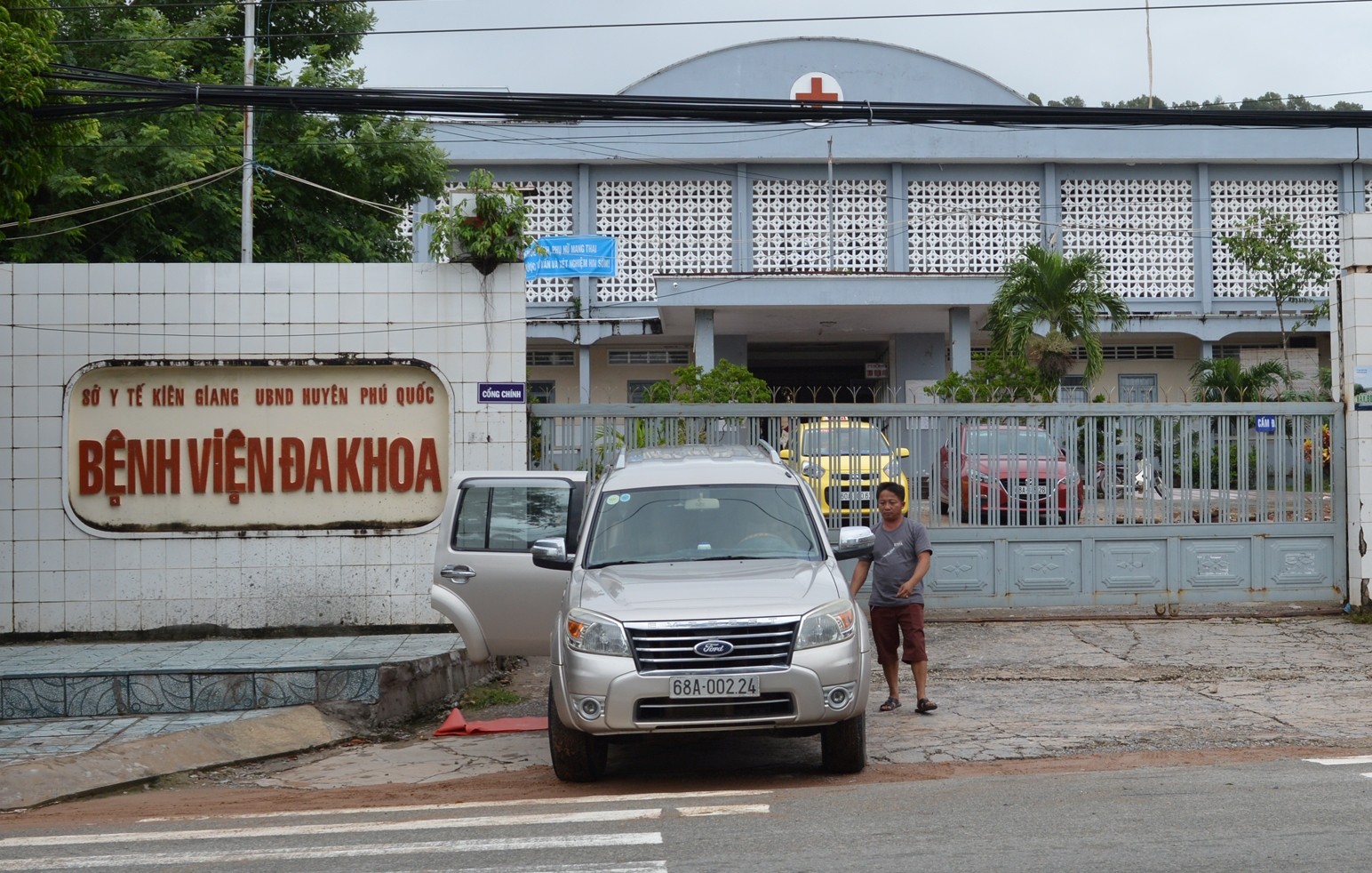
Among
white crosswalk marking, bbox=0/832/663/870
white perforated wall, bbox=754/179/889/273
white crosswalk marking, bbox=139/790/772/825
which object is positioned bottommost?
white crosswalk marking, bbox=139/790/772/825

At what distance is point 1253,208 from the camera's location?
102 feet

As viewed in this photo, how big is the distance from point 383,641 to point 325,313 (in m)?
3.18

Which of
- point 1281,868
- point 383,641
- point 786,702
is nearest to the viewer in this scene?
point 1281,868

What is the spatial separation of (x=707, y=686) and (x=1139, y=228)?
26591mm

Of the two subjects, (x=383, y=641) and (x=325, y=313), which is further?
(x=325, y=313)

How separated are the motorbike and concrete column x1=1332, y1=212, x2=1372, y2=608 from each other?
6.59 feet

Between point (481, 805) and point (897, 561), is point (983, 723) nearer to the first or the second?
point (897, 561)

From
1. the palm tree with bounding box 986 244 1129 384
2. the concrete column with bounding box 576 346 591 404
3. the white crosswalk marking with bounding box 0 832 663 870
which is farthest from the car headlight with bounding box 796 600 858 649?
the concrete column with bounding box 576 346 591 404

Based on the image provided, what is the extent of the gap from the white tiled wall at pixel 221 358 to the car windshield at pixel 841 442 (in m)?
2.94

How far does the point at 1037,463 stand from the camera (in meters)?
13.8

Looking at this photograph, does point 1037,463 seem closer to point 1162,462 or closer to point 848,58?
point 1162,462

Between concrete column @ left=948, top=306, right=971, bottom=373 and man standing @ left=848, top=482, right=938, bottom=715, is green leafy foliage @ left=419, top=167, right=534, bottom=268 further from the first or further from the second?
concrete column @ left=948, top=306, right=971, bottom=373

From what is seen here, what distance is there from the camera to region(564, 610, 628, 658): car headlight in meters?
7.02

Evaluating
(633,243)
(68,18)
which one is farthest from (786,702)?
(633,243)
